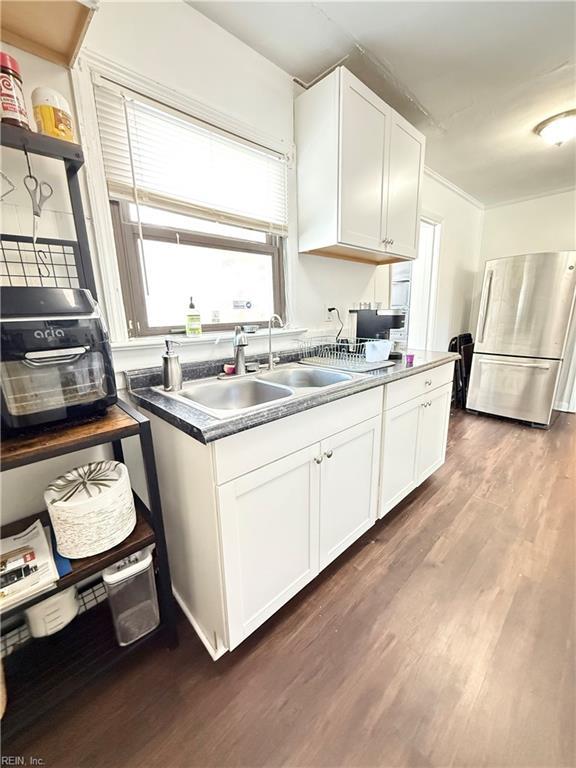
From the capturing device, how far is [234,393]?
4.69 ft

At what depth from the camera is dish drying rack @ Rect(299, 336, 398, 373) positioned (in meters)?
1.70

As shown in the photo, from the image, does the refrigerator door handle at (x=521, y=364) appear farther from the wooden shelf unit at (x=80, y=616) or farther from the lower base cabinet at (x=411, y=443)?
the wooden shelf unit at (x=80, y=616)

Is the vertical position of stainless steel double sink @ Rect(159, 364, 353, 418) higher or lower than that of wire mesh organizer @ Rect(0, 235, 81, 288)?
lower

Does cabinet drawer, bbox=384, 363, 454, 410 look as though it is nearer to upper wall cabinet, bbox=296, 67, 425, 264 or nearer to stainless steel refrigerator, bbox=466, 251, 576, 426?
upper wall cabinet, bbox=296, 67, 425, 264

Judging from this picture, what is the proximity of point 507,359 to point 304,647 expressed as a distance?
3262mm

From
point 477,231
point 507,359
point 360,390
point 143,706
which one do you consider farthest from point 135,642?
point 477,231

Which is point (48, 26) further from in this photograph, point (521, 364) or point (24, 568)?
point (521, 364)

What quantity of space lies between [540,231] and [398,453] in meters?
3.52

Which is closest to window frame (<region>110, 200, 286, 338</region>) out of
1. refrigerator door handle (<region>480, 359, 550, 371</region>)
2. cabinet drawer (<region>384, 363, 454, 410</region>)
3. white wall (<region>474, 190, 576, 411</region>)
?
cabinet drawer (<region>384, 363, 454, 410</region>)

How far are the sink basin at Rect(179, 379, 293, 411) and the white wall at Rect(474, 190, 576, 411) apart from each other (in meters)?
3.64

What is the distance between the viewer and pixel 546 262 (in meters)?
2.84

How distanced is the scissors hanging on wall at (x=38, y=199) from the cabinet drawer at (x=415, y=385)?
4.73 feet

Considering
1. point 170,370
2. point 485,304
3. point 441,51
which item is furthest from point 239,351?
point 485,304

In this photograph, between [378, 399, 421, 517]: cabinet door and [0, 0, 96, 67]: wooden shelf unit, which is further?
[378, 399, 421, 517]: cabinet door
